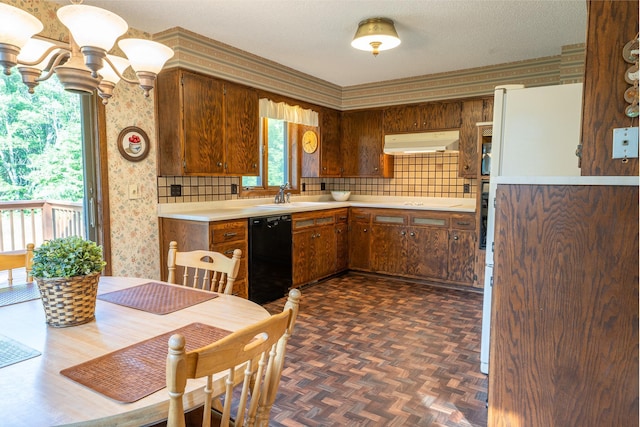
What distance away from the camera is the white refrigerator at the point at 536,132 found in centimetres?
221

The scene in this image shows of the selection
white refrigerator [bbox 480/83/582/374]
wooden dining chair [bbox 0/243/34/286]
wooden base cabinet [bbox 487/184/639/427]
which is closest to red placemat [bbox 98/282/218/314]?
wooden dining chair [bbox 0/243/34/286]

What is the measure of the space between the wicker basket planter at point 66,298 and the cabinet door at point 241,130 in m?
2.51

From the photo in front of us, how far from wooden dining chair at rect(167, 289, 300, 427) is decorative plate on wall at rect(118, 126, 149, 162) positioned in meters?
2.49

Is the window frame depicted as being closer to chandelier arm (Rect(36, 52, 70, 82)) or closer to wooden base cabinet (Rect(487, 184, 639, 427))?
chandelier arm (Rect(36, 52, 70, 82))

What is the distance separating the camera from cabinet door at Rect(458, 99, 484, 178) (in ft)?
14.7

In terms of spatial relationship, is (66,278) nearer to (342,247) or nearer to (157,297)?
(157,297)

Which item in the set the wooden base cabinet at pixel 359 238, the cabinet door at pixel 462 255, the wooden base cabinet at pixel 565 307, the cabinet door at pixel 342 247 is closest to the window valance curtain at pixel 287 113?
the wooden base cabinet at pixel 359 238

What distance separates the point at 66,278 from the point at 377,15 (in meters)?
2.68

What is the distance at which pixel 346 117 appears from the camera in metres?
5.44

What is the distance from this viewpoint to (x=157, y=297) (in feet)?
5.49

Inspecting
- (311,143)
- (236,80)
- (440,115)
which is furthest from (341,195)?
(236,80)

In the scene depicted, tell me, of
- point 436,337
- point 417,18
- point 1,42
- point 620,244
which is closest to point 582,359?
point 620,244

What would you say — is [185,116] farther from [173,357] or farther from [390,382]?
[173,357]

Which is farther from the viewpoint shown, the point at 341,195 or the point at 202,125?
the point at 341,195
